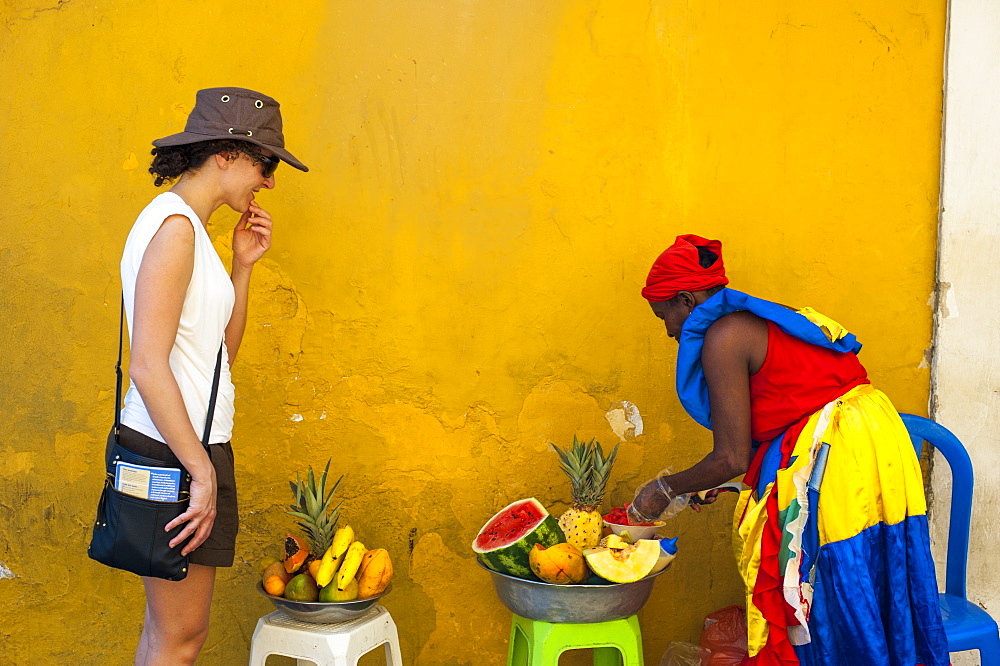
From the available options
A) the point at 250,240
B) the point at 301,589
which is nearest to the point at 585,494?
the point at 301,589

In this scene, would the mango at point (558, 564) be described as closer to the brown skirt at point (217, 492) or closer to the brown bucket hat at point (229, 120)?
the brown skirt at point (217, 492)

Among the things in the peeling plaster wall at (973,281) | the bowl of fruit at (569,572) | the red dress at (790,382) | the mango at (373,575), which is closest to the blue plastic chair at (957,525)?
the red dress at (790,382)

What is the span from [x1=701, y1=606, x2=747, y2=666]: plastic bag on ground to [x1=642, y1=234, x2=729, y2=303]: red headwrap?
1325mm

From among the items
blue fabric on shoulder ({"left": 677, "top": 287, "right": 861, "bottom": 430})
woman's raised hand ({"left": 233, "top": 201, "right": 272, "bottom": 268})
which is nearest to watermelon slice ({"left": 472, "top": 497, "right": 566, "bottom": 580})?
blue fabric on shoulder ({"left": 677, "top": 287, "right": 861, "bottom": 430})

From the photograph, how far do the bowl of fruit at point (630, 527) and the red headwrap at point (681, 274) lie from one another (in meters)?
0.78

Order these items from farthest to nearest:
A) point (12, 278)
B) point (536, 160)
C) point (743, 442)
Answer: point (536, 160)
point (12, 278)
point (743, 442)

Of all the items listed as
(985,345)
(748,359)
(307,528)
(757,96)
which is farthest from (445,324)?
(985,345)

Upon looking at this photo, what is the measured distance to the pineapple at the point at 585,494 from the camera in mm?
2953

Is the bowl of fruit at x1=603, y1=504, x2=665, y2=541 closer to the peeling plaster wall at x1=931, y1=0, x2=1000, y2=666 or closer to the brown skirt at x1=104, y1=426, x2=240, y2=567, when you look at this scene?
the brown skirt at x1=104, y1=426, x2=240, y2=567

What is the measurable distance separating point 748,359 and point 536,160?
1288 millimetres

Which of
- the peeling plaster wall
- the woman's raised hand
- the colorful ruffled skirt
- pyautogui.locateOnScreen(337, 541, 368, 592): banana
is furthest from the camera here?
the peeling plaster wall

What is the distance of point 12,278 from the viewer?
335cm

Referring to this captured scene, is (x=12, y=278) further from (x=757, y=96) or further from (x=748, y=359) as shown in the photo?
(x=757, y=96)

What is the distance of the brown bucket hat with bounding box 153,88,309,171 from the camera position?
236cm
